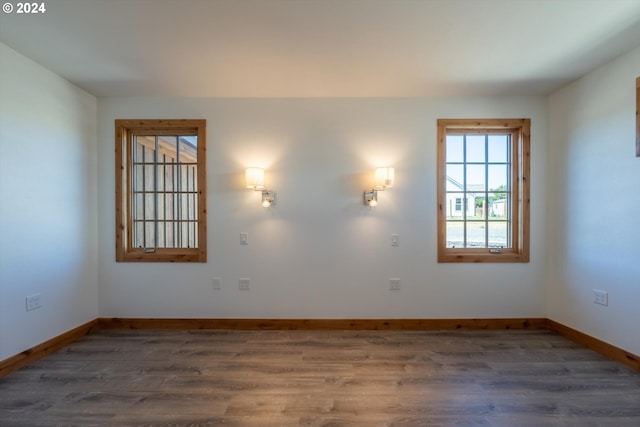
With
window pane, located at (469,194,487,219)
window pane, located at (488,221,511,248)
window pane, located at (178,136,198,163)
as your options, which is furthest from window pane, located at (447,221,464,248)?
window pane, located at (178,136,198,163)

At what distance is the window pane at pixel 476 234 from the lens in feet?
9.93

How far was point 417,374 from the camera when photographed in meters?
2.06

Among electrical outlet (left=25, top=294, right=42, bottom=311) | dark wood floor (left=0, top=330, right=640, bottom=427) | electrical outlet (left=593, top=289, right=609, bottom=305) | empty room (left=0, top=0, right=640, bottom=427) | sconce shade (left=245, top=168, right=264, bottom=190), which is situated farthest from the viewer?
sconce shade (left=245, top=168, right=264, bottom=190)

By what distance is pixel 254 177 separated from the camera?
271 centimetres

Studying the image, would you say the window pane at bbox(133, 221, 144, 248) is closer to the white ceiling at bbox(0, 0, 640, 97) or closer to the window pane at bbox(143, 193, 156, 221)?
the window pane at bbox(143, 193, 156, 221)

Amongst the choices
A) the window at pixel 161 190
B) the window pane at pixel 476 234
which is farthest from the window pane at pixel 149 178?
the window pane at pixel 476 234

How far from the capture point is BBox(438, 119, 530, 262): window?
299 cm

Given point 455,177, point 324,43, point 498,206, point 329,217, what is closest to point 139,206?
point 329,217

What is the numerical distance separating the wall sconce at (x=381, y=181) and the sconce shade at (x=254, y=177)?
117 cm

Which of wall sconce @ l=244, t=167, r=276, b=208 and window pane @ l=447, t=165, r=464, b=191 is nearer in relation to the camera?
wall sconce @ l=244, t=167, r=276, b=208

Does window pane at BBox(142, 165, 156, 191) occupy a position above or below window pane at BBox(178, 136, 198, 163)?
below

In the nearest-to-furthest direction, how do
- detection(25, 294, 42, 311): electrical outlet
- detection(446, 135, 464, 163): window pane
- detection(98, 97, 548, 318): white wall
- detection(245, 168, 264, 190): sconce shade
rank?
detection(25, 294, 42, 311): electrical outlet < detection(245, 168, 264, 190): sconce shade < detection(98, 97, 548, 318): white wall < detection(446, 135, 464, 163): window pane

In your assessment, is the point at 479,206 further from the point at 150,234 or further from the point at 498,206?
the point at 150,234

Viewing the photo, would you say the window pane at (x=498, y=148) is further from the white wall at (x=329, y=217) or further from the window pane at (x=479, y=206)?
the window pane at (x=479, y=206)
